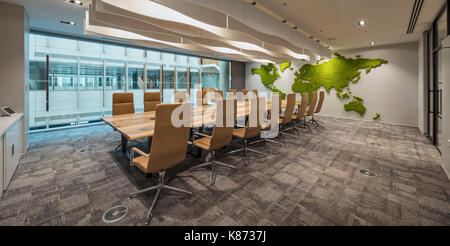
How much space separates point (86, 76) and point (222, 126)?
637cm

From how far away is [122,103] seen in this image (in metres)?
3.96

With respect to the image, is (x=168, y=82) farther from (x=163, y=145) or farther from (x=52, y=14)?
(x=163, y=145)

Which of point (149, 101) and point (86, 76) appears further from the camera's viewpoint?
point (86, 76)

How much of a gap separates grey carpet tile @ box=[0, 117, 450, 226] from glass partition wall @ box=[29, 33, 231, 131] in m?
2.81

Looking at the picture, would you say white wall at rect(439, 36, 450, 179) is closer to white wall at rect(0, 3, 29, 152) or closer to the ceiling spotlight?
the ceiling spotlight

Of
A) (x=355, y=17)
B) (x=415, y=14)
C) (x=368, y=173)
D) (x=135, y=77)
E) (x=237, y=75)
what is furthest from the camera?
(x=237, y=75)

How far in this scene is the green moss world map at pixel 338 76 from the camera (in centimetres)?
763

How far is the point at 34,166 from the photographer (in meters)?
3.11

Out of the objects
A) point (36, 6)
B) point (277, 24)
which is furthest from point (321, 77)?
point (36, 6)

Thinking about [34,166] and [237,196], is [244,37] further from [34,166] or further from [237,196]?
[34,166]

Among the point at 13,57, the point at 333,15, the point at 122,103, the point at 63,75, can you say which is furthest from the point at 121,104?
the point at 333,15

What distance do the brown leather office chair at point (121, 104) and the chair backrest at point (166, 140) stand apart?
93.0 inches
